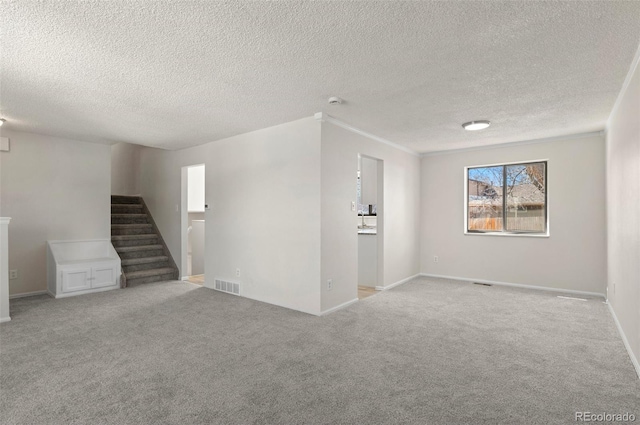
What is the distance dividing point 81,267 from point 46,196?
1231 mm

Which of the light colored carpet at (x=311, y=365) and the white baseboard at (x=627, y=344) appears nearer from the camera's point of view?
the light colored carpet at (x=311, y=365)

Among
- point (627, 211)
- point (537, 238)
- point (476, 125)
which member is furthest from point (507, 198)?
point (627, 211)

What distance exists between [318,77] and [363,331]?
2437mm

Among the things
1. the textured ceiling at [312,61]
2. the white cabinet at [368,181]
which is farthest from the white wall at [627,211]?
the white cabinet at [368,181]

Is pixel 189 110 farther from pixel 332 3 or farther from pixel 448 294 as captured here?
pixel 448 294

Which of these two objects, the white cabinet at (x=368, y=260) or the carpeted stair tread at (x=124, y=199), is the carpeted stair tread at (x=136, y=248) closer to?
the carpeted stair tread at (x=124, y=199)

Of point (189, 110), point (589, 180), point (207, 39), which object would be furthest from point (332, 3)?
point (589, 180)

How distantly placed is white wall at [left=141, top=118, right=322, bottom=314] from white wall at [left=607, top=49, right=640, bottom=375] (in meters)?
2.78

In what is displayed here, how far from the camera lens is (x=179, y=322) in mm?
3543

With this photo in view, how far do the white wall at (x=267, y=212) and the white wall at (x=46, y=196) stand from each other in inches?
59.6

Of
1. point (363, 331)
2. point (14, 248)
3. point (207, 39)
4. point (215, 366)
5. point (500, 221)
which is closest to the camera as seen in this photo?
point (207, 39)

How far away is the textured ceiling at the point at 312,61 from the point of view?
1.90m

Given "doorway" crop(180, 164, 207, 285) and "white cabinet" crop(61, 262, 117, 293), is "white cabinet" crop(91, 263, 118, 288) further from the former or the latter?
"doorway" crop(180, 164, 207, 285)

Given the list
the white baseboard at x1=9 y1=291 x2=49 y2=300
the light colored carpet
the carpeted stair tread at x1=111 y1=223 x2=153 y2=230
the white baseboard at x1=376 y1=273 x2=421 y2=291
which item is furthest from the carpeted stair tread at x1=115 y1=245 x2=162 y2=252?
the white baseboard at x1=376 y1=273 x2=421 y2=291
